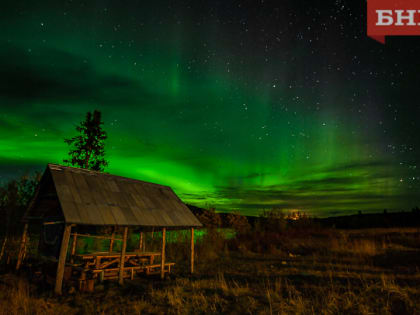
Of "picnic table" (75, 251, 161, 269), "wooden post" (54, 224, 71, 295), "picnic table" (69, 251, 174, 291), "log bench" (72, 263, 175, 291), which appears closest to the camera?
"wooden post" (54, 224, 71, 295)

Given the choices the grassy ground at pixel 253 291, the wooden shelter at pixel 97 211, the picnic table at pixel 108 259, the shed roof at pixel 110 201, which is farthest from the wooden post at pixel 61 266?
the picnic table at pixel 108 259

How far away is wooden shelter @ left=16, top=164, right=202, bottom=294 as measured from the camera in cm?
944

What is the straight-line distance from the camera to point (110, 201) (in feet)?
36.7

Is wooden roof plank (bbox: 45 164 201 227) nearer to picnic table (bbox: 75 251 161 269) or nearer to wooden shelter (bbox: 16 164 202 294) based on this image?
wooden shelter (bbox: 16 164 202 294)

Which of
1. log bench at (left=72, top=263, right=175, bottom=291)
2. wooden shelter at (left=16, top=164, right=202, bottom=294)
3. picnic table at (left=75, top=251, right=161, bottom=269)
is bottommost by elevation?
log bench at (left=72, top=263, right=175, bottom=291)

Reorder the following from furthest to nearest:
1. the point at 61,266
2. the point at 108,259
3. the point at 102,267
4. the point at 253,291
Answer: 1. the point at 108,259
2. the point at 102,267
3. the point at 253,291
4. the point at 61,266

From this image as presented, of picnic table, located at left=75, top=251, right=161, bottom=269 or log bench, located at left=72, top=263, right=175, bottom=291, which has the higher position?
picnic table, located at left=75, top=251, right=161, bottom=269

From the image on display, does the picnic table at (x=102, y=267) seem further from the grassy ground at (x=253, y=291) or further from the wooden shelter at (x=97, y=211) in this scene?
the grassy ground at (x=253, y=291)

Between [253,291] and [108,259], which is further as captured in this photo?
[108,259]

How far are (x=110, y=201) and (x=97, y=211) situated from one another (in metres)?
1.13

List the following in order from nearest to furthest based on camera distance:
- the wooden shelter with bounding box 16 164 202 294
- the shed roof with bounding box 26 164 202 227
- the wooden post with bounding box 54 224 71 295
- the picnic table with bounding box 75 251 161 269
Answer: the wooden post with bounding box 54 224 71 295, the wooden shelter with bounding box 16 164 202 294, the shed roof with bounding box 26 164 202 227, the picnic table with bounding box 75 251 161 269

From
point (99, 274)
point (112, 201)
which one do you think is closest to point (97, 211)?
point (112, 201)

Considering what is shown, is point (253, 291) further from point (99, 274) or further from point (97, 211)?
point (97, 211)

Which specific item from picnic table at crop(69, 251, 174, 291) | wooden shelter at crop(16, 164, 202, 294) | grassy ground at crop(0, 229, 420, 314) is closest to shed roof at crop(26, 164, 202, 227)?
wooden shelter at crop(16, 164, 202, 294)
